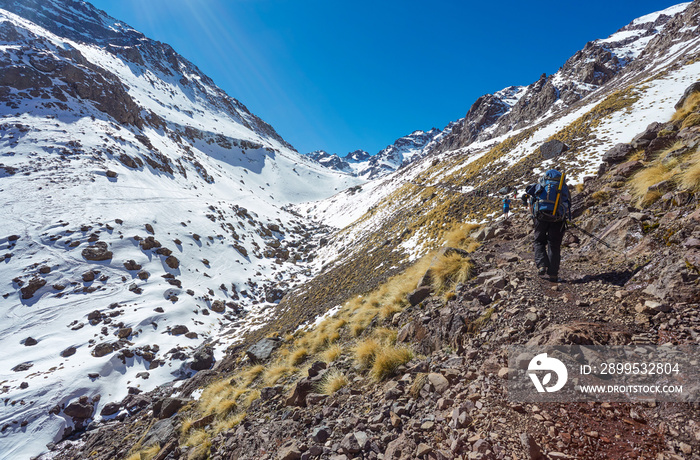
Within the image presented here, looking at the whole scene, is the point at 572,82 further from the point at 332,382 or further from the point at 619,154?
the point at 332,382

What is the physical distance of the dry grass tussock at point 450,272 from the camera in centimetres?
631

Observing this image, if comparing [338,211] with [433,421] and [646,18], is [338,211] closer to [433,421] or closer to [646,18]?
[433,421]

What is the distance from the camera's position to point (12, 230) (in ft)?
64.7

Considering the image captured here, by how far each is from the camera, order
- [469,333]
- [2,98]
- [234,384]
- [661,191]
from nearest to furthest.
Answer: [469,333], [661,191], [234,384], [2,98]

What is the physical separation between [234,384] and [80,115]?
51.4 meters

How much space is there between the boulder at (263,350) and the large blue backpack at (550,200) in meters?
9.56

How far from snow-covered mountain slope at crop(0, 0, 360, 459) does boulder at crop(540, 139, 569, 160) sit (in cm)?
1994

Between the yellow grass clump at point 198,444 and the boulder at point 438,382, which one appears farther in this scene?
the yellow grass clump at point 198,444

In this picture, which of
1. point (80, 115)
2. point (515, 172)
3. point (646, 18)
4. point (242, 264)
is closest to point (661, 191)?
point (515, 172)

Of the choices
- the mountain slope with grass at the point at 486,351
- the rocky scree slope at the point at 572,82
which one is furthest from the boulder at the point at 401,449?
the rocky scree slope at the point at 572,82

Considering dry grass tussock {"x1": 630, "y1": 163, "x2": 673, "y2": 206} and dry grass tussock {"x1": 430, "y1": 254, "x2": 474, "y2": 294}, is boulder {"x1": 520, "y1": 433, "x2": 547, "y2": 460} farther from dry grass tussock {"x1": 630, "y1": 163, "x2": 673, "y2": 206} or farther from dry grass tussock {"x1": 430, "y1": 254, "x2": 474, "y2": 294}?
dry grass tussock {"x1": 630, "y1": 163, "x2": 673, "y2": 206}

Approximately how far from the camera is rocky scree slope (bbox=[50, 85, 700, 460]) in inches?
95.5

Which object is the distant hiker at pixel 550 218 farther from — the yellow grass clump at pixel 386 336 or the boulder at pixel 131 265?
the boulder at pixel 131 265

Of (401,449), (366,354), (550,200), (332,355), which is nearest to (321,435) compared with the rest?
(401,449)
